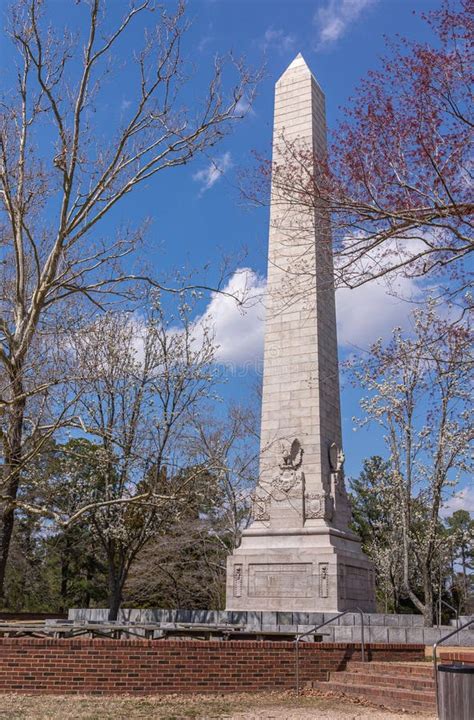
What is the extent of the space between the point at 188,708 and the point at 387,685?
11.3ft

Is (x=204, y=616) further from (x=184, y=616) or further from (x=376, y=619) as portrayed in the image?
(x=376, y=619)

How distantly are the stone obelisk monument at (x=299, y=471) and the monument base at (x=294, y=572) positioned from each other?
0.08ft

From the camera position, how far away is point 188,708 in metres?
9.20

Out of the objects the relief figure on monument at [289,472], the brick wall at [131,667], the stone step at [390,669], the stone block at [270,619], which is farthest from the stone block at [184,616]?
the brick wall at [131,667]

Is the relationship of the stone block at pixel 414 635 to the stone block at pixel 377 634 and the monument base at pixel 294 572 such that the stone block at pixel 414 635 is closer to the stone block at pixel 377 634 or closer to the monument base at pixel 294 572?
the stone block at pixel 377 634

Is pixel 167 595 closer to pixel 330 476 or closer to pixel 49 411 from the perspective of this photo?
pixel 330 476

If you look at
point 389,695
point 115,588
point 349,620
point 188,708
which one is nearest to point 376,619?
point 349,620

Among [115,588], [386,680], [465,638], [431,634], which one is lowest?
[465,638]

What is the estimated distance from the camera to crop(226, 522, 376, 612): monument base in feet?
54.5

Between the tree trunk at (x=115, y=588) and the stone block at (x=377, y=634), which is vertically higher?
the tree trunk at (x=115, y=588)

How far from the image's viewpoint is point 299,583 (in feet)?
55.4

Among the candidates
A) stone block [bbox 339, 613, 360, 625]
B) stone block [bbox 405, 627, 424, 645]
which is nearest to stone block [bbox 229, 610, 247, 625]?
stone block [bbox 339, 613, 360, 625]

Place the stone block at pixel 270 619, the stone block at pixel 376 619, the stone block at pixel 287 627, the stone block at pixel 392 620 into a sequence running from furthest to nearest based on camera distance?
the stone block at pixel 392 620, the stone block at pixel 376 619, the stone block at pixel 270 619, the stone block at pixel 287 627

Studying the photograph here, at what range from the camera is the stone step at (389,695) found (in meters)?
9.80
